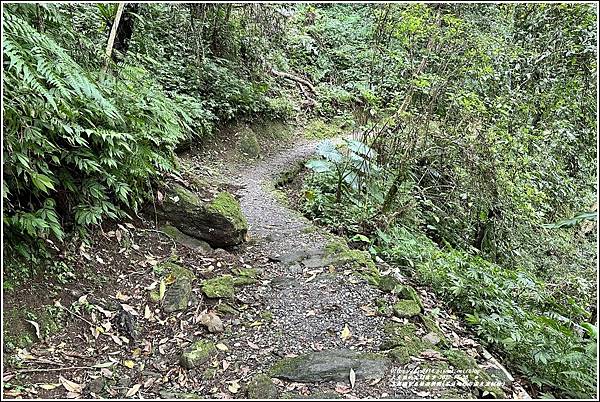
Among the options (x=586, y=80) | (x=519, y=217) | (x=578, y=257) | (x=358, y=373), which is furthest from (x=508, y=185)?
(x=358, y=373)

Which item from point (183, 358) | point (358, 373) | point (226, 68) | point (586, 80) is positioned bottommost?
point (183, 358)

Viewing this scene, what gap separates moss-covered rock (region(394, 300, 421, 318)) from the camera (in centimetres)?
404

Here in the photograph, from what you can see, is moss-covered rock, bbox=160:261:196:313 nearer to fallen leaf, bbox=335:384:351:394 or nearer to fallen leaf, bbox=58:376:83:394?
fallen leaf, bbox=58:376:83:394

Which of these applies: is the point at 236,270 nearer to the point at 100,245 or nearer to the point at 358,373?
the point at 100,245

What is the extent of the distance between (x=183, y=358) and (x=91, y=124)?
1.96 meters

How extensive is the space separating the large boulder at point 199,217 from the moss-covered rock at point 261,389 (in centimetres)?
218

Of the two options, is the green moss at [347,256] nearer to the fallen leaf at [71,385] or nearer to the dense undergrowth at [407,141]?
the dense undergrowth at [407,141]

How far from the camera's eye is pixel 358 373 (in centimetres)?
325

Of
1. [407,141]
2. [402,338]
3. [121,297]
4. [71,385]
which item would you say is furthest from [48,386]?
[407,141]

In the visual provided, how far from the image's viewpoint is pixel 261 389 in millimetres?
3154

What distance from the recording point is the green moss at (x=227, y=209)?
527cm

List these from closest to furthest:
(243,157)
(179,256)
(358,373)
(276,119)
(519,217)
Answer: (358,373), (179,256), (519,217), (243,157), (276,119)

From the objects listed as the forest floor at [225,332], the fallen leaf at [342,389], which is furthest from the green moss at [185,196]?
the fallen leaf at [342,389]

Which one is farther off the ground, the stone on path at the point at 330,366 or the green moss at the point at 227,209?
the green moss at the point at 227,209
